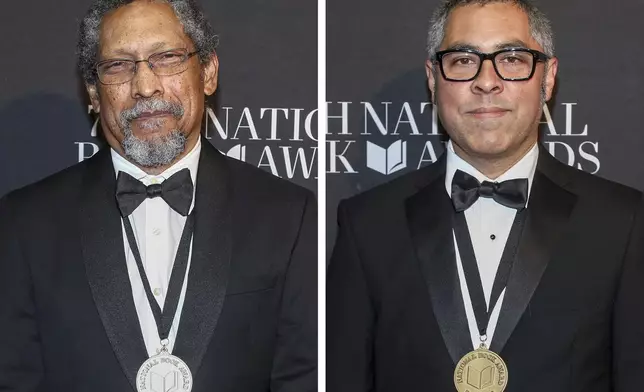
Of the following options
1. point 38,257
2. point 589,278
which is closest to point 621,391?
point 589,278

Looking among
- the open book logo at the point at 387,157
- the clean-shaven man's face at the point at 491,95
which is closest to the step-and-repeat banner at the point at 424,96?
the open book logo at the point at 387,157

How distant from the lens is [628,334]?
102 inches

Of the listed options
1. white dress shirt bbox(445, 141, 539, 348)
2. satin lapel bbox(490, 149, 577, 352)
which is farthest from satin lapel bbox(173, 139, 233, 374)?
satin lapel bbox(490, 149, 577, 352)

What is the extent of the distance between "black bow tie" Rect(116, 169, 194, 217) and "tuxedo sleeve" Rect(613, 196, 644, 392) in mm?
1119

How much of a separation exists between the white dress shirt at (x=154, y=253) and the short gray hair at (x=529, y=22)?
77 cm

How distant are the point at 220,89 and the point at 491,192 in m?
0.96

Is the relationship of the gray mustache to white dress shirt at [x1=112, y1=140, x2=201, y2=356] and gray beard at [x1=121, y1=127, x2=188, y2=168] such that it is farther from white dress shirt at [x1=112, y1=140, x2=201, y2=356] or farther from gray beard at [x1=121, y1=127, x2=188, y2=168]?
white dress shirt at [x1=112, y1=140, x2=201, y2=356]

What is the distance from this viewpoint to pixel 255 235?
278 cm

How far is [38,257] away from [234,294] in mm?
504

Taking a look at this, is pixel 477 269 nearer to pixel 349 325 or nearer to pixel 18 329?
pixel 349 325

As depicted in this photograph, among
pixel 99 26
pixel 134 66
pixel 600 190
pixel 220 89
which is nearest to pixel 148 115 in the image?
pixel 134 66

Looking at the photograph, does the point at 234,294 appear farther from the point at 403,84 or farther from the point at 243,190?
the point at 403,84

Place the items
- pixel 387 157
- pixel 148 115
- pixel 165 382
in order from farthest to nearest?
pixel 387 157
pixel 148 115
pixel 165 382

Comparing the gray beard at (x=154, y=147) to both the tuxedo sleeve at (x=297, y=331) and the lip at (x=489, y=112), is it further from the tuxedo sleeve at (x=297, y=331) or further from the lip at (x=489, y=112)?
the lip at (x=489, y=112)
